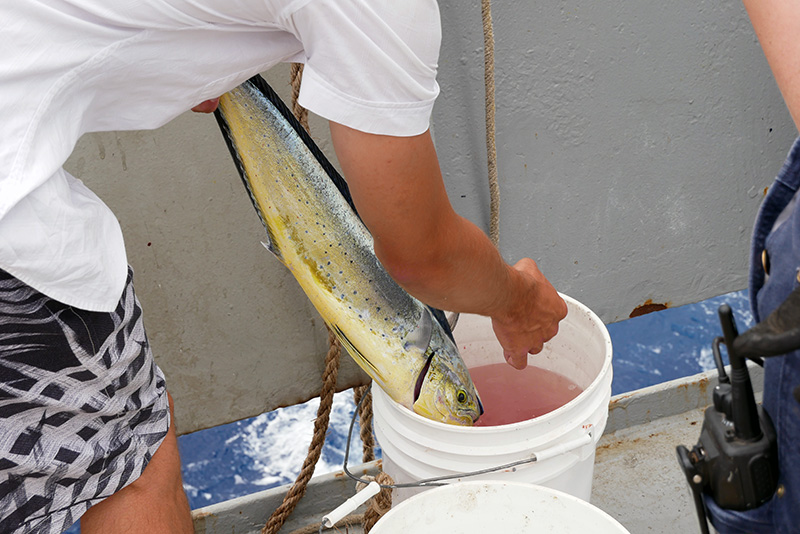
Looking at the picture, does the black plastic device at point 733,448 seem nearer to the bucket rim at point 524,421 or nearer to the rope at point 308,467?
the bucket rim at point 524,421

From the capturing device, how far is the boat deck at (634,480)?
1917 mm

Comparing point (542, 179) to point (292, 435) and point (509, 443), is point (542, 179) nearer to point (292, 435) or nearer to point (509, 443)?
point (509, 443)

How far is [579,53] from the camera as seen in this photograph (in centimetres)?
188

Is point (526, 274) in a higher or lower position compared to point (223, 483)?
higher

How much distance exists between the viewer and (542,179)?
2.00m

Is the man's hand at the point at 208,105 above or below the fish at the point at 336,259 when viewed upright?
above

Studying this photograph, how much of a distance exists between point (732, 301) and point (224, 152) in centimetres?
323

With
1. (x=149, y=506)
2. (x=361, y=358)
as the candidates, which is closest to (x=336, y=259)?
(x=361, y=358)

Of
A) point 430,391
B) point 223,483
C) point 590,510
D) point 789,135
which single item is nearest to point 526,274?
point 430,391

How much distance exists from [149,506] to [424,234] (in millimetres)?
719

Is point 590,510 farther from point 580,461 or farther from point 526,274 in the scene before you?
point 526,274

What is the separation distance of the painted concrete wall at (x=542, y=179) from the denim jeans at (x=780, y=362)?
1113 mm

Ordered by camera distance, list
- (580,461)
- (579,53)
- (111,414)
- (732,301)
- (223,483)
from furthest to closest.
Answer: (732,301) → (223,483) → (579,53) → (580,461) → (111,414)

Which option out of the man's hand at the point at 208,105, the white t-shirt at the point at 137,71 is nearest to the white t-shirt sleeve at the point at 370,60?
the white t-shirt at the point at 137,71
